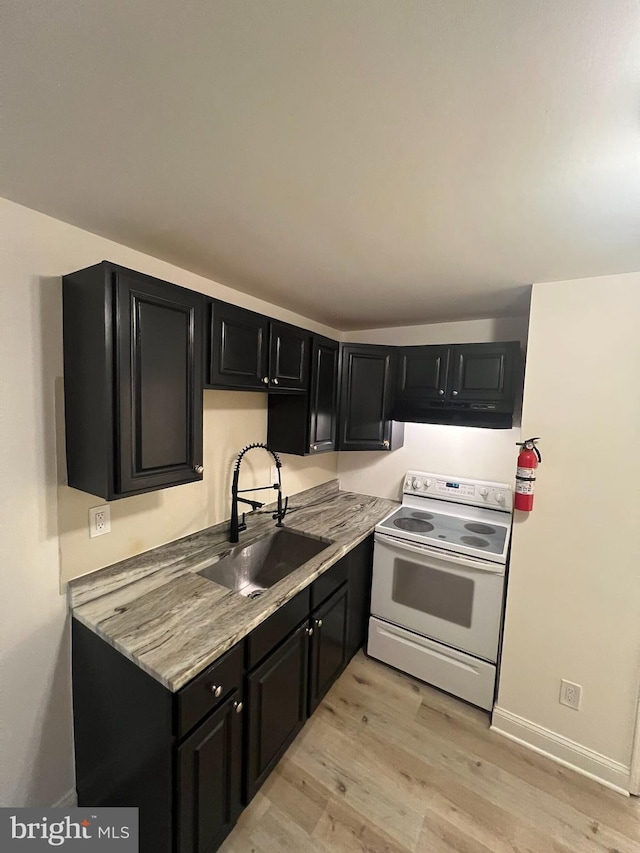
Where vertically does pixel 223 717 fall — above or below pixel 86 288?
below

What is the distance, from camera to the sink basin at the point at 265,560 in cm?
179

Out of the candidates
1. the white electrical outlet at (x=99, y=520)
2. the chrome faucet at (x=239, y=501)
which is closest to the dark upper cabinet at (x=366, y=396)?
the chrome faucet at (x=239, y=501)

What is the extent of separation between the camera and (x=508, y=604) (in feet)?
5.98

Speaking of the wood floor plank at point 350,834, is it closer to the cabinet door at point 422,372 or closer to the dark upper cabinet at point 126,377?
the dark upper cabinet at point 126,377

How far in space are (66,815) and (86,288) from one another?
1.96 metres

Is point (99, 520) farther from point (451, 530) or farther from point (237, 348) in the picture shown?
point (451, 530)

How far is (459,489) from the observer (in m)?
2.43

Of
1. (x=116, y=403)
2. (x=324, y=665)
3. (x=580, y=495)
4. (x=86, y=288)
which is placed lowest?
(x=324, y=665)

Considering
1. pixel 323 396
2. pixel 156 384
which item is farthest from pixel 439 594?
pixel 156 384

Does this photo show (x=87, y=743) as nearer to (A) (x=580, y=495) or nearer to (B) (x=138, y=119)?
(B) (x=138, y=119)

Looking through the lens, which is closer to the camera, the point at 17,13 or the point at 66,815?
the point at 17,13

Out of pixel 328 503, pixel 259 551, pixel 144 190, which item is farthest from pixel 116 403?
pixel 328 503

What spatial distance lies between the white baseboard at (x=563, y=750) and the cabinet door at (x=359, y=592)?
823mm

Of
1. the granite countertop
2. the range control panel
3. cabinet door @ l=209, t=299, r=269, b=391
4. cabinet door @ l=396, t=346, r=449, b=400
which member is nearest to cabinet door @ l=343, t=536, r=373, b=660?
the granite countertop
